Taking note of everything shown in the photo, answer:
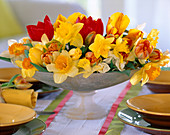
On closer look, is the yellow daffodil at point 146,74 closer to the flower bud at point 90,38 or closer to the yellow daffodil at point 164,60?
the yellow daffodil at point 164,60

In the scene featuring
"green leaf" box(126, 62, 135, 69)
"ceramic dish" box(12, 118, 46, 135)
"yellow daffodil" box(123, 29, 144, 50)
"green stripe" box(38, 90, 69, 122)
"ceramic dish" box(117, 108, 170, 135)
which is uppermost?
"yellow daffodil" box(123, 29, 144, 50)

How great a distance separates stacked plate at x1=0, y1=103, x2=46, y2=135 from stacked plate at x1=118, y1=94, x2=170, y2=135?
7.4 inches

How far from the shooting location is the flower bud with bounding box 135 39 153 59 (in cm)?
63

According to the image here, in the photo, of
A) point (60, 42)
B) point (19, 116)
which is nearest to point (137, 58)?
point (60, 42)

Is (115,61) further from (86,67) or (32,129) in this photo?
(32,129)

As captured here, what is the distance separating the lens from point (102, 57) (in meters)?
0.65

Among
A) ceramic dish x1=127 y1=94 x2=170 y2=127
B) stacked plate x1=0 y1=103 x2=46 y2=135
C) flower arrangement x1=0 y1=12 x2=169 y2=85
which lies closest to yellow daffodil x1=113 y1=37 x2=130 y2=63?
flower arrangement x1=0 y1=12 x2=169 y2=85

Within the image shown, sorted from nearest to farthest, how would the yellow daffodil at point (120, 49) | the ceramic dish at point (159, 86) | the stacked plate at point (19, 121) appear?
the stacked plate at point (19, 121) < the yellow daffodil at point (120, 49) < the ceramic dish at point (159, 86)

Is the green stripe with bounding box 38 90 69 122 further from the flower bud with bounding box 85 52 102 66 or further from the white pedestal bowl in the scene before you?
the flower bud with bounding box 85 52 102 66

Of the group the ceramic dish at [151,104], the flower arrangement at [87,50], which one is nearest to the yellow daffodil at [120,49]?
the flower arrangement at [87,50]

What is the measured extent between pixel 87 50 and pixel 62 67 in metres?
0.08

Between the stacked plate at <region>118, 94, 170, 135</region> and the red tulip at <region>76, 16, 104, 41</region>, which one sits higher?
the red tulip at <region>76, 16, 104, 41</region>

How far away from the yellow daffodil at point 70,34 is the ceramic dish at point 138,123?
0.63 ft

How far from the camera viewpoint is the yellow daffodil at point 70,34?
2.04 feet
